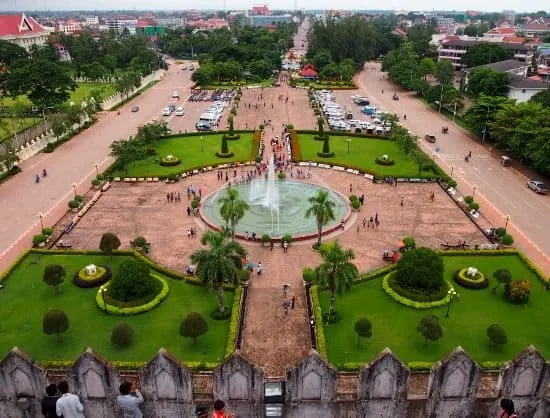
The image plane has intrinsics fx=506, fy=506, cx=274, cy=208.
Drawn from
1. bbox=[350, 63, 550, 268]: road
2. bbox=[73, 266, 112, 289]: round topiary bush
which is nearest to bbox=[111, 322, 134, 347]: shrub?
bbox=[73, 266, 112, 289]: round topiary bush

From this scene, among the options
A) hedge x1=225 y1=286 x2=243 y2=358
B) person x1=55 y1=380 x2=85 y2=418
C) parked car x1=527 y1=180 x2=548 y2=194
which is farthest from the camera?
parked car x1=527 y1=180 x2=548 y2=194

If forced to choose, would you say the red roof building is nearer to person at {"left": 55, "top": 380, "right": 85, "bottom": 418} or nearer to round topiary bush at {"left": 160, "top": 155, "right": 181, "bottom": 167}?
round topiary bush at {"left": 160, "top": 155, "right": 181, "bottom": 167}

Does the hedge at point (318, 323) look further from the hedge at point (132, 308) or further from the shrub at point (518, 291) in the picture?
the shrub at point (518, 291)

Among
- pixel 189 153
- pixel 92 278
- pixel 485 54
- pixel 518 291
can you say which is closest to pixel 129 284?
pixel 92 278

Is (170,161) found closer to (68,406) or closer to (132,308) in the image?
(132,308)

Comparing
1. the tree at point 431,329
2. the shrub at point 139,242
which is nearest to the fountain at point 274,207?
the shrub at point 139,242

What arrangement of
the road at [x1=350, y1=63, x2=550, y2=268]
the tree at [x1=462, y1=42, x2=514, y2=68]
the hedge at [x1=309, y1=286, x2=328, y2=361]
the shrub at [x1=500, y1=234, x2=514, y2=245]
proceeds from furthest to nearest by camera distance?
the tree at [x1=462, y1=42, x2=514, y2=68]
the road at [x1=350, y1=63, x2=550, y2=268]
the shrub at [x1=500, y1=234, x2=514, y2=245]
the hedge at [x1=309, y1=286, x2=328, y2=361]

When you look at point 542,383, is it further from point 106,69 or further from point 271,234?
point 106,69
